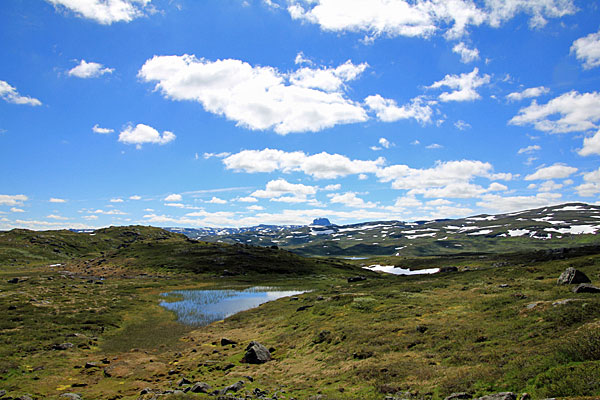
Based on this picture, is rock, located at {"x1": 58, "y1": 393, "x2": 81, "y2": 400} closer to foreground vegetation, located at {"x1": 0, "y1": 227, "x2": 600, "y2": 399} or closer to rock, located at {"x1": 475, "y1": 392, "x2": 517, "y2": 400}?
foreground vegetation, located at {"x1": 0, "y1": 227, "x2": 600, "y2": 399}

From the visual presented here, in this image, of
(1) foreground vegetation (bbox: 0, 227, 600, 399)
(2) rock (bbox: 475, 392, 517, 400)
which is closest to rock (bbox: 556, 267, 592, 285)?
(1) foreground vegetation (bbox: 0, 227, 600, 399)

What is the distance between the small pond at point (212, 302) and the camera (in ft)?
192

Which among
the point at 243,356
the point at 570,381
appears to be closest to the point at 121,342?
A: the point at 243,356

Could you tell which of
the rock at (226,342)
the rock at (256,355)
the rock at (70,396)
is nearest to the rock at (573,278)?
the rock at (256,355)

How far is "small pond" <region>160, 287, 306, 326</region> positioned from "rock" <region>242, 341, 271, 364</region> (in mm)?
24391

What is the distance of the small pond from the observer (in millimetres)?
58656

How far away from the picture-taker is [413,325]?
3183 centimetres

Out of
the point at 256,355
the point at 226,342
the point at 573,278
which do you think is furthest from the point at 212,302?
the point at 573,278

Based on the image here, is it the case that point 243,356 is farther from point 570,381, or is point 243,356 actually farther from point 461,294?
point 461,294

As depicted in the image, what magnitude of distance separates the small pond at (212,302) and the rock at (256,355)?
2439cm

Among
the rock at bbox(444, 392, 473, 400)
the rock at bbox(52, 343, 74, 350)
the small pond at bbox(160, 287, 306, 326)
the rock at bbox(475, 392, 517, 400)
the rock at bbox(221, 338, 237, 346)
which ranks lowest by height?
the small pond at bbox(160, 287, 306, 326)

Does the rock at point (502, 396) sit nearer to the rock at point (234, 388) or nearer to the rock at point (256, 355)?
the rock at point (234, 388)

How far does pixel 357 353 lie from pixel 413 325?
8.64 m

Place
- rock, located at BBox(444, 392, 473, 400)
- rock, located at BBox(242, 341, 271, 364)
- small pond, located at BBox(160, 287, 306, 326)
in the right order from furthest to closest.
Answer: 1. small pond, located at BBox(160, 287, 306, 326)
2. rock, located at BBox(242, 341, 271, 364)
3. rock, located at BBox(444, 392, 473, 400)
